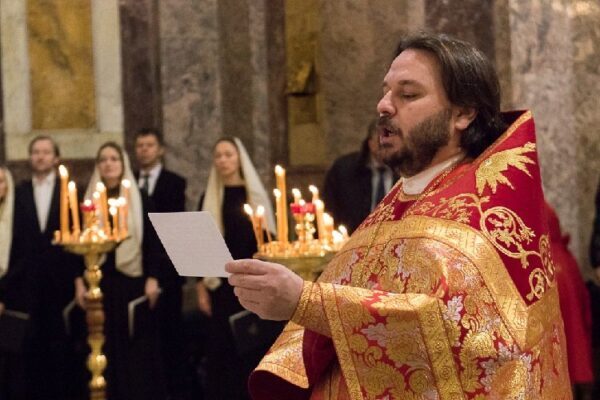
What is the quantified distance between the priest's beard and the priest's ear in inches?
1.0

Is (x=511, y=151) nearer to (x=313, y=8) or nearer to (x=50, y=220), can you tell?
(x=50, y=220)

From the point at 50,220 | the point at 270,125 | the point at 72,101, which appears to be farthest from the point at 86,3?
the point at 50,220

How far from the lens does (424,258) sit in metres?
2.65

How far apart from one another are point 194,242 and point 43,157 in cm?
497

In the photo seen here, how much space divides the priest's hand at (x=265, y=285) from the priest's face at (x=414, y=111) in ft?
1.34

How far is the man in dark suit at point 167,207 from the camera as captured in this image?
7.44 m

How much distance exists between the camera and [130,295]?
7.22 m

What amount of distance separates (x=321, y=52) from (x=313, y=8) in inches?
12.6

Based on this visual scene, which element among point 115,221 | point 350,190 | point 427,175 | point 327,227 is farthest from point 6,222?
point 427,175

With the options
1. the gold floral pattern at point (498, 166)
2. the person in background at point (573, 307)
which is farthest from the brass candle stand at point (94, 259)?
the gold floral pattern at point (498, 166)

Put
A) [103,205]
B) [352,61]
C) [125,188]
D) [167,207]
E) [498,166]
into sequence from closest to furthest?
[498,166]
[103,205]
[125,188]
[167,207]
[352,61]

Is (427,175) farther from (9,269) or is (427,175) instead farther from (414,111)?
(9,269)

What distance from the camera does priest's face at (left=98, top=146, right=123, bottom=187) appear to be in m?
7.14

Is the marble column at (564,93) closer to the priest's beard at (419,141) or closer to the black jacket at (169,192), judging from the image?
the black jacket at (169,192)
